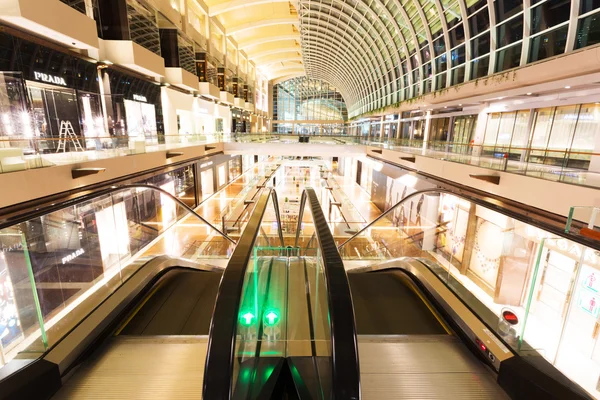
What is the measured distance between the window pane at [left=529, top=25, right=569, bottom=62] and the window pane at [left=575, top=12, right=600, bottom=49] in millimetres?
489

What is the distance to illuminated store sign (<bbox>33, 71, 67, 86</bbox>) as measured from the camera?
32.5 ft

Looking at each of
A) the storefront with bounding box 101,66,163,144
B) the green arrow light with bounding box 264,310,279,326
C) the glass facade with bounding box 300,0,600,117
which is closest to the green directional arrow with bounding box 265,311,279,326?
the green arrow light with bounding box 264,310,279,326

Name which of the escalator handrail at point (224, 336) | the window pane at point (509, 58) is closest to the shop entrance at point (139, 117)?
the escalator handrail at point (224, 336)

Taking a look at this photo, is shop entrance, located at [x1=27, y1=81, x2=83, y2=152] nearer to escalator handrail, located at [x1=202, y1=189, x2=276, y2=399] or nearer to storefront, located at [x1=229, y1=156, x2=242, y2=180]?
escalator handrail, located at [x1=202, y1=189, x2=276, y2=399]

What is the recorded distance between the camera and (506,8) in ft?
40.8

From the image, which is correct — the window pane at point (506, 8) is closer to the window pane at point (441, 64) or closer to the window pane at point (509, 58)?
the window pane at point (509, 58)

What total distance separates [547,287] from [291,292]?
9.69ft

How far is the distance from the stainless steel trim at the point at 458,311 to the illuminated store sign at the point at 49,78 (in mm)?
12480

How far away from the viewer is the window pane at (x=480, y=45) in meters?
14.2

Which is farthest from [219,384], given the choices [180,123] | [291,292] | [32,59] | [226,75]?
[226,75]

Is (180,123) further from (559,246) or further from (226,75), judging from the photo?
(559,246)

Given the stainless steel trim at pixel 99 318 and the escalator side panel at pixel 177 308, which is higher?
the stainless steel trim at pixel 99 318

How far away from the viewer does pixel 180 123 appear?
2175 centimetres

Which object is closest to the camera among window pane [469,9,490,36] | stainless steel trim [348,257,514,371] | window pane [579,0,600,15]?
stainless steel trim [348,257,514,371]
